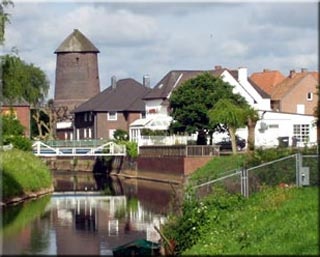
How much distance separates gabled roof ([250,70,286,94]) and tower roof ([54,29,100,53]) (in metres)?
28.6

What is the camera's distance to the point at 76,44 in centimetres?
14362

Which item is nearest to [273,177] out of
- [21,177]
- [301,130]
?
[21,177]

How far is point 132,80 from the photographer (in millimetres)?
128500

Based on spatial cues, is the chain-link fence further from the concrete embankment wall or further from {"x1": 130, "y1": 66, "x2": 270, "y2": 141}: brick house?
{"x1": 130, "y1": 66, "x2": 270, "y2": 141}: brick house

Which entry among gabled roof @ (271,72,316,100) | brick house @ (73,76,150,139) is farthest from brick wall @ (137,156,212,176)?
brick house @ (73,76,150,139)

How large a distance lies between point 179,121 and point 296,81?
23.3 m

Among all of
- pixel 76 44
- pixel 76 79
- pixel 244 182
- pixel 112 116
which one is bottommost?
pixel 244 182

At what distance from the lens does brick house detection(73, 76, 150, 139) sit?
396 feet

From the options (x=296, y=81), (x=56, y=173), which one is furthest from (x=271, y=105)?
(x=56, y=173)

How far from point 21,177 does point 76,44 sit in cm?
8400

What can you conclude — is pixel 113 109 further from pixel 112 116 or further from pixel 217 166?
pixel 217 166

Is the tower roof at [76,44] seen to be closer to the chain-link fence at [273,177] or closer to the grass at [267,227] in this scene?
the chain-link fence at [273,177]

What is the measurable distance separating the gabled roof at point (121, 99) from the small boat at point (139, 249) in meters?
88.3

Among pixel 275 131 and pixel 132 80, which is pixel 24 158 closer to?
pixel 275 131
